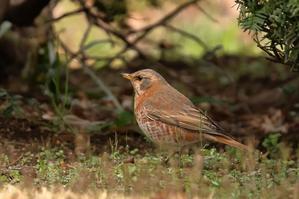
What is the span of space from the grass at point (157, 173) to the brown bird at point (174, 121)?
13 centimetres

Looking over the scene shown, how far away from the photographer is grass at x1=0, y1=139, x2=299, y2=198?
5.78m

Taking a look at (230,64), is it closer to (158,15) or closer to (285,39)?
(158,15)

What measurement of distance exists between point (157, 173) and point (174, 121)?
4.09ft

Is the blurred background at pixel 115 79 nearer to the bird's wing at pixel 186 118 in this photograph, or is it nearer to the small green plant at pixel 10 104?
the small green plant at pixel 10 104

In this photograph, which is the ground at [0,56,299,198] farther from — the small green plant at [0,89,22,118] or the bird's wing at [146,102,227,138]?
the bird's wing at [146,102,227,138]

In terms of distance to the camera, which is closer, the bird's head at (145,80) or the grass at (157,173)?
the grass at (157,173)

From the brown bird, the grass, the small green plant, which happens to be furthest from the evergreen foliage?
the small green plant

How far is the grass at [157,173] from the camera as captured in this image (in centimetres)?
578

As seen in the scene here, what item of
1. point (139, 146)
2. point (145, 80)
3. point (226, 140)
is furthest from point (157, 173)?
point (139, 146)

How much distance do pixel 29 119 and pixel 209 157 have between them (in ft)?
7.55

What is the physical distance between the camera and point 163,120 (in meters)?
7.39

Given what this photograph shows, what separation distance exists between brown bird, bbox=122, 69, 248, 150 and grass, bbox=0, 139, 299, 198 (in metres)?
0.13

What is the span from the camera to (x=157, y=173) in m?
6.18

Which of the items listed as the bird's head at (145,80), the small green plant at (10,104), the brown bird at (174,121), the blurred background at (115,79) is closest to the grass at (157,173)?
the brown bird at (174,121)
